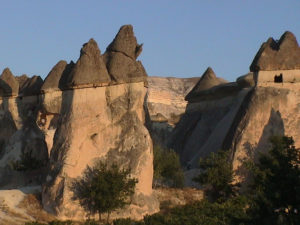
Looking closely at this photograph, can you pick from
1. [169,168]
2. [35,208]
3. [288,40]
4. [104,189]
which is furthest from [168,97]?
[104,189]

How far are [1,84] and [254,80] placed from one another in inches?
446

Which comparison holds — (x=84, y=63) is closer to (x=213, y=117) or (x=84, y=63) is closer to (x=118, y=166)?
(x=118, y=166)

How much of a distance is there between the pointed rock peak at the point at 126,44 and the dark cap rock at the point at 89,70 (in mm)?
959

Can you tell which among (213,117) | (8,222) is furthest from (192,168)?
(8,222)

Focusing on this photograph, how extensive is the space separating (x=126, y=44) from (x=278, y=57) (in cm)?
631

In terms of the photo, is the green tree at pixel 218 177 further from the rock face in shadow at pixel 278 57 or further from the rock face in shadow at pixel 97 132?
the rock face in shadow at pixel 278 57

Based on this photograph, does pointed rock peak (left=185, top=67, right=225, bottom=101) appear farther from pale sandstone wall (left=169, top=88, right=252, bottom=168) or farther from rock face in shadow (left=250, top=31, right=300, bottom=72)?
rock face in shadow (left=250, top=31, right=300, bottom=72)

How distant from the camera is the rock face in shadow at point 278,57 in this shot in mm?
27750

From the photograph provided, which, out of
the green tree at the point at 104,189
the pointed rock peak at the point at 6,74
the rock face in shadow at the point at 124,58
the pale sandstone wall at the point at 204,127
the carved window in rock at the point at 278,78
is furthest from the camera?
the pointed rock peak at the point at 6,74

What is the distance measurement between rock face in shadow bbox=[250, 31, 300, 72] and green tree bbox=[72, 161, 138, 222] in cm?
787

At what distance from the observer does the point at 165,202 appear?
79.8 feet

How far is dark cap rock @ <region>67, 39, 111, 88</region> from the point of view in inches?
932

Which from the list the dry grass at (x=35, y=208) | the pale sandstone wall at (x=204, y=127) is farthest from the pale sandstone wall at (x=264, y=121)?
the dry grass at (x=35, y=208)

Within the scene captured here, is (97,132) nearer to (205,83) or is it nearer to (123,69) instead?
(123,69)
